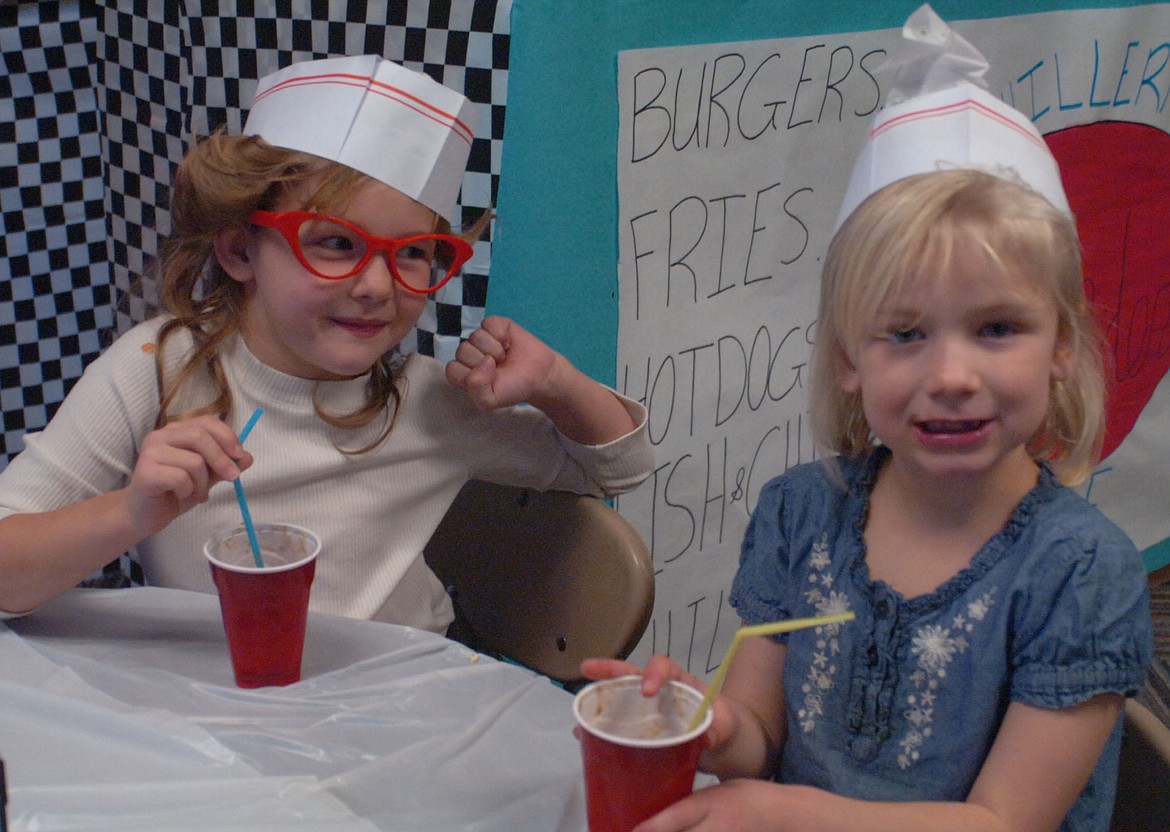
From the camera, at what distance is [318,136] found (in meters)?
1.17

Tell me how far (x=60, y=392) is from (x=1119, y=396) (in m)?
2.22

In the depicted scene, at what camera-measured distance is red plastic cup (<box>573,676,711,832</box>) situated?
2.23 ft

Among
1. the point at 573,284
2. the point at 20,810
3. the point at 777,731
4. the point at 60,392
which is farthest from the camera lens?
the point at 60,392

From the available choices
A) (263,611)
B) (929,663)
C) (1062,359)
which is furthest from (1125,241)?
(263,611)

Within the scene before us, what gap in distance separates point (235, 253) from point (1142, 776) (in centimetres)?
99

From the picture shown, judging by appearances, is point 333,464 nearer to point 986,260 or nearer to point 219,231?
point 219,231

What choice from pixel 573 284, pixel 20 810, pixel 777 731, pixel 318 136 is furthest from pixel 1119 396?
pixel 20 810

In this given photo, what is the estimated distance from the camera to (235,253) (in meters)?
1.25

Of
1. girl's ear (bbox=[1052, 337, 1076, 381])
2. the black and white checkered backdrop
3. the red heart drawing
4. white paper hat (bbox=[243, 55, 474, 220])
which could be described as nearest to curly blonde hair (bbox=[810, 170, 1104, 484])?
girl's ear (bbox=[1052, 337, 1076, 381])

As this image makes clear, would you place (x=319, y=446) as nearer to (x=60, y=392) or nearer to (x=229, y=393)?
(x=229, y=393)

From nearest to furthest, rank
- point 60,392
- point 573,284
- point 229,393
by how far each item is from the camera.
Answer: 1. point 229,393
2. point 573,284
3. point 60,392

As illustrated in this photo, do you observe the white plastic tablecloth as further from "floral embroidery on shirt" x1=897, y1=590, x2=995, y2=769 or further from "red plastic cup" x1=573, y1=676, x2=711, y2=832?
"floral embroidery on shirt" x1=897, y1=590, x2=995, y2=769

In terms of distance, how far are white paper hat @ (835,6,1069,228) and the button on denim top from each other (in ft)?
0.87

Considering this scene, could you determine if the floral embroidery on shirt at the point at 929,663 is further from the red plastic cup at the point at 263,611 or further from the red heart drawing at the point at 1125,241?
the red heart drawing at the point at 1125,241
